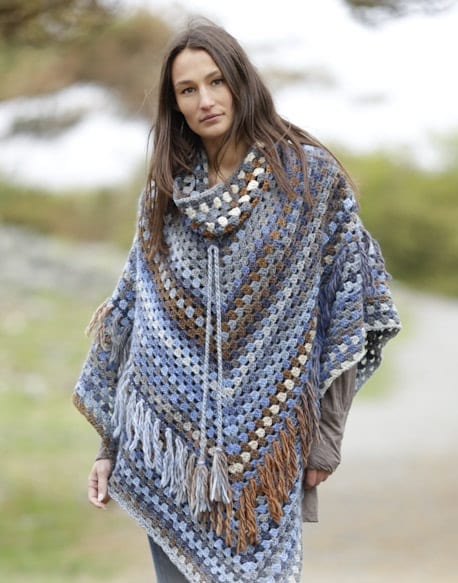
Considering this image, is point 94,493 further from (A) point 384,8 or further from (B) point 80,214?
(B) point 80,214

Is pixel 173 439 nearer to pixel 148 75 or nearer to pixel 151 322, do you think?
pixel 151 322

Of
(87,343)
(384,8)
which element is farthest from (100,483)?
(87,343)

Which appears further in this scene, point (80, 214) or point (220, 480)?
point (80, 214)

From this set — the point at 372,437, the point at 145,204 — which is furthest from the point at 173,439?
the point at 372,437

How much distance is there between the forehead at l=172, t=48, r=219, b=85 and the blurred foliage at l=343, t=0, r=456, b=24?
102 inches

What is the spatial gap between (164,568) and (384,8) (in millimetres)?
3080

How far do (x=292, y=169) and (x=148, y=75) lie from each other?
14.1 feet

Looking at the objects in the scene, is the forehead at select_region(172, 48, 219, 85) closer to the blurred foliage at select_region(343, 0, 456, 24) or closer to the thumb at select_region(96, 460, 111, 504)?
the thumb at select_region(96, 460, 111, 504)

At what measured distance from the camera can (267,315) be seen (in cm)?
226

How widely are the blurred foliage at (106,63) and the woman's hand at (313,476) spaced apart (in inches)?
161

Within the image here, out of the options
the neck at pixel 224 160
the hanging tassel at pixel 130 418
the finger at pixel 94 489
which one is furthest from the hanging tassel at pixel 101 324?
the neck at pixel 224 160

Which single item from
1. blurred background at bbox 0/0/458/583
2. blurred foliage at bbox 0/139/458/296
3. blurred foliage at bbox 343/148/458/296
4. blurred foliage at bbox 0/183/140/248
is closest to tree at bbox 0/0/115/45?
blurred background at bbox 0/0/458/583

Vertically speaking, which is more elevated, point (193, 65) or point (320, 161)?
point (193, 65)

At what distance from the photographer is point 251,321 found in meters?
2.27
